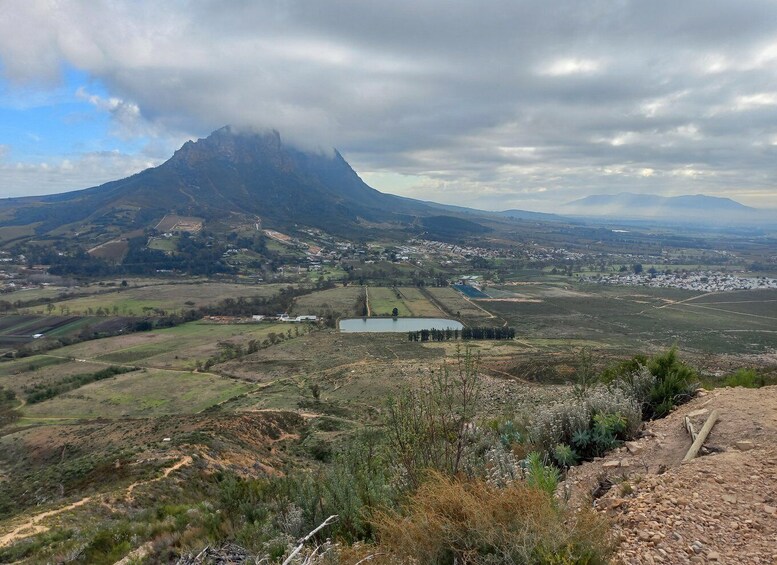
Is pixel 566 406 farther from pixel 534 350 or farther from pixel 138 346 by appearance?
pixel 138 346

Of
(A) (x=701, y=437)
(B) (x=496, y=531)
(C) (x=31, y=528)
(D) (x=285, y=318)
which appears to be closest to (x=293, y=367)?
(D) (x=285, y=318)

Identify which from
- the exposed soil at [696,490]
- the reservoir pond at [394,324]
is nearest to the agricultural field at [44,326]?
the reservoir pond at [394,324]

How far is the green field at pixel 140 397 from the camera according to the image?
97.2 ft

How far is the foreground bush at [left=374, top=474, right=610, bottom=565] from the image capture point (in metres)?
2.79

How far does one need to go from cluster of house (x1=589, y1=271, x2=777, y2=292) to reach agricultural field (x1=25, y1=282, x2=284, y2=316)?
77.0m

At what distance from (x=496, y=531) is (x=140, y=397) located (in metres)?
36.3

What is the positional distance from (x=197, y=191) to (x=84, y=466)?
7987 inches

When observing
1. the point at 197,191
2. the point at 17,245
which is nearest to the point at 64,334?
the point at 17,245

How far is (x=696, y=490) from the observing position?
3857mm

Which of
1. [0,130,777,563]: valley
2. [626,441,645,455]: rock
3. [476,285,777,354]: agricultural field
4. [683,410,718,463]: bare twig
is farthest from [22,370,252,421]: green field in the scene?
[476,285,777,354]: agricultural field

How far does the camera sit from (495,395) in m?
22.5

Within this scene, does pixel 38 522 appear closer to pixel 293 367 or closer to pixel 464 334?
pixel 293 367

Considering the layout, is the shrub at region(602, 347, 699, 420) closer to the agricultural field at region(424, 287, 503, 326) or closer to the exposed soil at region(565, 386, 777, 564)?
the exposed soil at region(565, 386, 777, 564)

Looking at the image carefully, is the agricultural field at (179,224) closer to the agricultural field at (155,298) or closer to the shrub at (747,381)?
the agricultural field at (155,298)
